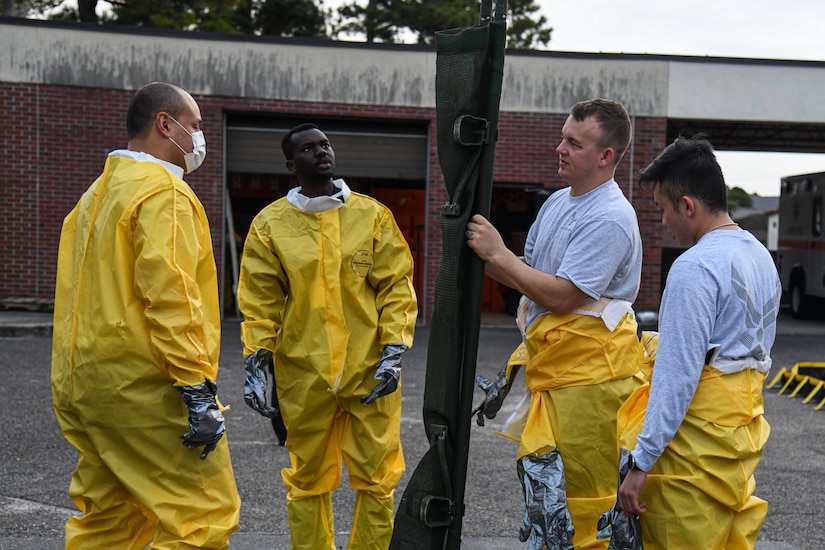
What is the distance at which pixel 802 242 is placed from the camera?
68.7ft

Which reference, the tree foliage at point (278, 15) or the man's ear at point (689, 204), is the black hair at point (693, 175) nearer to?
the man's ear at point (689, 204)

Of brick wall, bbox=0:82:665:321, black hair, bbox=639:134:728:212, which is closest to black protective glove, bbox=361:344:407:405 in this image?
black hair, bbox=639:134:728:212

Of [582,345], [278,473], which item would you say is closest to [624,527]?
[582,345]

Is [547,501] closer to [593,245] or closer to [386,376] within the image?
[593,245]

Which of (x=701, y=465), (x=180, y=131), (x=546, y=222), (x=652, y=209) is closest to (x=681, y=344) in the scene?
(x=701, y=465)

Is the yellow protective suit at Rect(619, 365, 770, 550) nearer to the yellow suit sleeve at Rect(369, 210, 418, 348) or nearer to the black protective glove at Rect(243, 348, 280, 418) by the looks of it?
the yellow suit sleeve at Rect(369, 210, 418, 348)

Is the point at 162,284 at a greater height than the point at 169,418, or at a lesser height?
greater

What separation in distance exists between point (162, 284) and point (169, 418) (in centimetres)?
49

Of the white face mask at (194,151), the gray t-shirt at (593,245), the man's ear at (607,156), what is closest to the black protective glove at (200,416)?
the white face mask at (194,151)

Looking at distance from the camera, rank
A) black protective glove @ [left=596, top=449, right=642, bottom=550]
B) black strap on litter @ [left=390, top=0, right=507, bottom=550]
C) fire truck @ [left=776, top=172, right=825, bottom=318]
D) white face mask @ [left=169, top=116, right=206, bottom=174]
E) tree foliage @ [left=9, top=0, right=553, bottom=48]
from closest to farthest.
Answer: black strap on litter @ [left=390, top=0, right=507, bottom=550] < black protective glove @ [left=596, top=449, right=642, bottom=550] < white face mask @ [left=169, top=116, right=206, bottom=174] < fire truck @ [left=776, top=172, right=825, bottom=318] < tree foliage @ [left=9, top=0, right=553, bottom=48]

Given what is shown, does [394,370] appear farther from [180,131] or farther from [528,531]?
[180,131]

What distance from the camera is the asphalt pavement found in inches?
207

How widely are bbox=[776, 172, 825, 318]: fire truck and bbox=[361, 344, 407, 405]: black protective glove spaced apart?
17.4 metres

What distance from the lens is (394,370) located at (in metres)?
4.37
